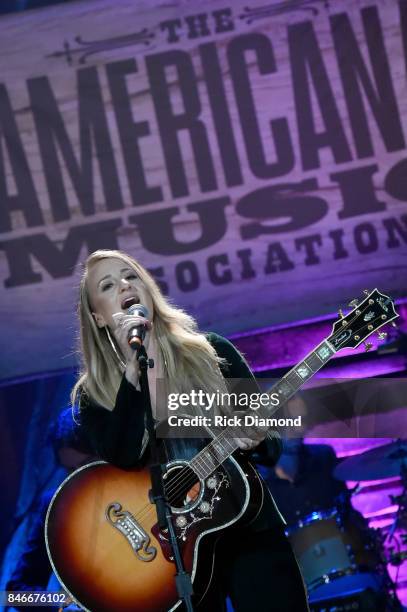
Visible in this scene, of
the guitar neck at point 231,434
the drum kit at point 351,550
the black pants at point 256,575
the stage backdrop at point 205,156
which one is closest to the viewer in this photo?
the black pants at point 256,575

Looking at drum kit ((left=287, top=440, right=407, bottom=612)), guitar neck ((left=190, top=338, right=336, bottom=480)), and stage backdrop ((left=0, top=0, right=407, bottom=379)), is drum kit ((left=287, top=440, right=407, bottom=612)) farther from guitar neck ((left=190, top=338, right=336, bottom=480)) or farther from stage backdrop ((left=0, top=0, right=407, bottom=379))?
guitar neck ((left=190, top=338, right=336, bottom=480))

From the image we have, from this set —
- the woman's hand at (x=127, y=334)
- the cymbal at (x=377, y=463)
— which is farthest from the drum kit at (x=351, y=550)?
the woman's hand at (x=127, y=334)

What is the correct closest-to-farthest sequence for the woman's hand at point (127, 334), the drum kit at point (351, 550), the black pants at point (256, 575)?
1. the woman's hand at point (127, 334)
2. the black pants at point (256, 575)
3. the drum kit at point (351, 550)

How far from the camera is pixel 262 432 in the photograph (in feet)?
9.77

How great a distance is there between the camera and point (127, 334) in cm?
267

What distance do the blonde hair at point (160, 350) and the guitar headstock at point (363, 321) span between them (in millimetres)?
443

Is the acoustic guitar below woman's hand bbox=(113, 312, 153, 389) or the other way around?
below

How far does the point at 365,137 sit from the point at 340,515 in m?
2.11

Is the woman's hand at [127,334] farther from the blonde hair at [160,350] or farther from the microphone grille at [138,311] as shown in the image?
the blonde hair at [160,350]

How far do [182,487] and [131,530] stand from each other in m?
0.27

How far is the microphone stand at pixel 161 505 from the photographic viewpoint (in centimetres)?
255

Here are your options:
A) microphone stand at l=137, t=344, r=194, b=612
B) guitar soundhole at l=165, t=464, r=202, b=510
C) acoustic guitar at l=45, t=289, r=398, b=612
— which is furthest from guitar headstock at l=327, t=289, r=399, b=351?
microphone stand at l=137, t=344, r=194, b=612

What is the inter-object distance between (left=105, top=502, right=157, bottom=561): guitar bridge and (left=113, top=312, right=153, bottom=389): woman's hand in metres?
0.54

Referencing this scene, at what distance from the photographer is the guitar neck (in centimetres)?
302
